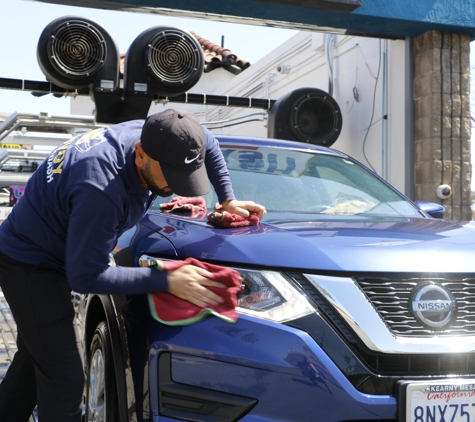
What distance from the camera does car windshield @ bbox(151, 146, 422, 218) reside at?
3191 millimetres

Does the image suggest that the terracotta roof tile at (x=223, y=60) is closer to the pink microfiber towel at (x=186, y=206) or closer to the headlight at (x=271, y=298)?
the pink microfiber towel at (x=186, y=206)

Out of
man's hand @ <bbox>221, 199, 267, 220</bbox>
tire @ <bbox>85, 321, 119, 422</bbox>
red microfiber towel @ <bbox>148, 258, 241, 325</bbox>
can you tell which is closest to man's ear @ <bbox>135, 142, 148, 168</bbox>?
red microfiber towel @ <bbox>148, 258, 241, 325</bbox>

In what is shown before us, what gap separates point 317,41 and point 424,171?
11.6ft

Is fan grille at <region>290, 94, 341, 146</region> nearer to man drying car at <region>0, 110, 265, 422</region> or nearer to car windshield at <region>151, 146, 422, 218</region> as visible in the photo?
car windshield at <region>151, 146, 422, 218</region>

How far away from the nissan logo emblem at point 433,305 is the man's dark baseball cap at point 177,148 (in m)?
0.78

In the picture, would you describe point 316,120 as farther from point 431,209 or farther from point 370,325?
point 370,325

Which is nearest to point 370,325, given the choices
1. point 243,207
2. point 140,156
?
point 243,207

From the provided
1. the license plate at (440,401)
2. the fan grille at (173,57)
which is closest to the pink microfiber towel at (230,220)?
the license plate at (440,401)

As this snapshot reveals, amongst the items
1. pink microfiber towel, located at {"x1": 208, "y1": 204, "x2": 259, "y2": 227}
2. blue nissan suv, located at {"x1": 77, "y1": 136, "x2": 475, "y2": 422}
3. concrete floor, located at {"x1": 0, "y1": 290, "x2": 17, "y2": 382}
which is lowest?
concrete floor, located at {"x1": 0, "y1": 290, "x2": 17, "y2": 382}

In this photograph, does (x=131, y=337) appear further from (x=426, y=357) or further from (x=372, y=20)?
(x=372, y=20)

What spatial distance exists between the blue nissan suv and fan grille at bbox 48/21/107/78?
506 centimetres

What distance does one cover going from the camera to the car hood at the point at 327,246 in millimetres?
2039

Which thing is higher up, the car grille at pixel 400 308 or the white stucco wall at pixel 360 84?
the white stucco wall at pixel 360 84

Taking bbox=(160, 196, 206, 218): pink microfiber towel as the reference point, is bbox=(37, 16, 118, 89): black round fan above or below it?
above
